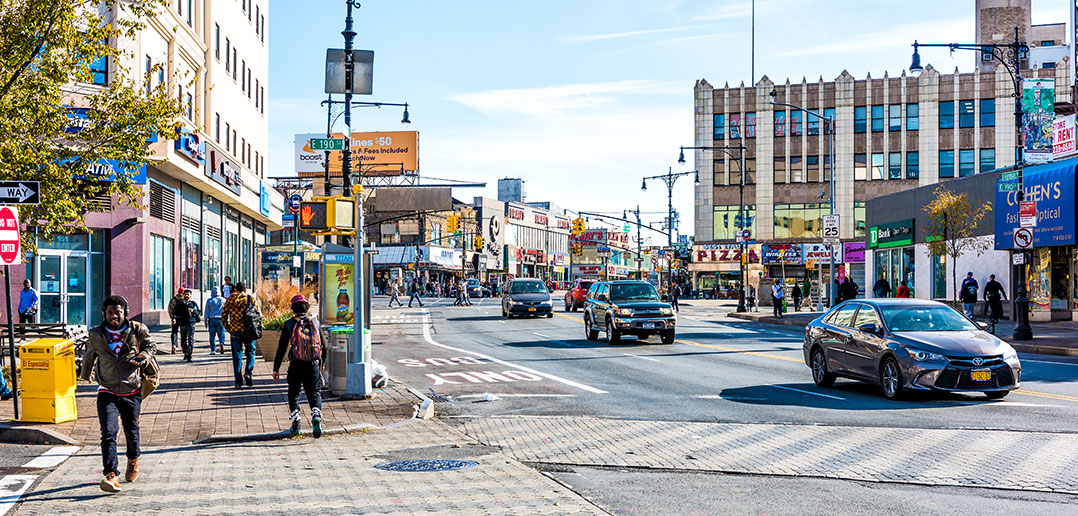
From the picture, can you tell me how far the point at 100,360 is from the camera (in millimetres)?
9266

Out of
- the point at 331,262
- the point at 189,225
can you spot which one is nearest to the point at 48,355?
the point at 331,262

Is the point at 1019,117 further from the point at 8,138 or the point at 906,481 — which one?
the point at 8,138

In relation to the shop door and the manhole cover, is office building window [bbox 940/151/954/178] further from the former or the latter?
the manhole cover

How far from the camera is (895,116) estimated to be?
260 feet

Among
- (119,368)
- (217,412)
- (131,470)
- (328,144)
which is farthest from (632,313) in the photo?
(119,368)

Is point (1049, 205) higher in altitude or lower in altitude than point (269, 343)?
higher

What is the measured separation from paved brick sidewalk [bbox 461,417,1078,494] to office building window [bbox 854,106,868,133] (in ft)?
236

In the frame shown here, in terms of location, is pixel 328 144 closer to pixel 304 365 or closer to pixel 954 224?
pixel 304 365

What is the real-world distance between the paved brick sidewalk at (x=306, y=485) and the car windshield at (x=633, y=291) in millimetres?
17435

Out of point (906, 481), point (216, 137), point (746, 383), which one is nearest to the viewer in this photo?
point (906, 481)

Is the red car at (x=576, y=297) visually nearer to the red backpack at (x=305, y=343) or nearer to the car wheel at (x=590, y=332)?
the car wheel at (x=590, y=332)

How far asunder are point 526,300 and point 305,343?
31818 mm

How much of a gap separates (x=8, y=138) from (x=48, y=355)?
4.95 m

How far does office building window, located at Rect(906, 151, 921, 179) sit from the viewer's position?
79.2 m
